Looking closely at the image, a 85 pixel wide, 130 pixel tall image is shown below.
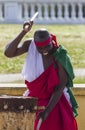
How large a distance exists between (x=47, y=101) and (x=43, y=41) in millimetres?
490

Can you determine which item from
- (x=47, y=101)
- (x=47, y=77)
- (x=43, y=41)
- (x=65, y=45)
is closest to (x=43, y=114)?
(x=47, y=101)

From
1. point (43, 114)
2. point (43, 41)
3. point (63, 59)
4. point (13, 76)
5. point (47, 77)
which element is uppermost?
point (43, 41)

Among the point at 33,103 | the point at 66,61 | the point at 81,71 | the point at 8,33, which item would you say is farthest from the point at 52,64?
the point at 8,33

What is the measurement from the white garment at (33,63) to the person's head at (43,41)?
0.12 meters

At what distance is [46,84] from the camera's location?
17.1ft

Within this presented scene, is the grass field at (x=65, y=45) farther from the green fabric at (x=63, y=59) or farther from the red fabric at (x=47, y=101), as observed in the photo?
the green fabric at (x=63, y=59)

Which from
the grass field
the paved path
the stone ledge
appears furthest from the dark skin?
the grass field

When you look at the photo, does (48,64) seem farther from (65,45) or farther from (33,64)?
(65,45)

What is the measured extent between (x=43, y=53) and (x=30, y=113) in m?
0.58

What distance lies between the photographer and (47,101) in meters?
5.25

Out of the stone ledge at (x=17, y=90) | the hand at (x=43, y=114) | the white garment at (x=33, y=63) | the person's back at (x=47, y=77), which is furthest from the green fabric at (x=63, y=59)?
the stone ledge at (x=17, y=90)

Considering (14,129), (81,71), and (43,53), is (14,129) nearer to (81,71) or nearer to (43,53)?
(43,53)

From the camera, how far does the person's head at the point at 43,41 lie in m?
5.09

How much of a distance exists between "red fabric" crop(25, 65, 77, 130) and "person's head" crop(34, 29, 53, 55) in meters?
0.18
